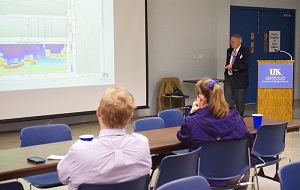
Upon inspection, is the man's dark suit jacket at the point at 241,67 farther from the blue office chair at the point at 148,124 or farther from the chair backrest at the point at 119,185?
the chair backrest at the point at 119,185

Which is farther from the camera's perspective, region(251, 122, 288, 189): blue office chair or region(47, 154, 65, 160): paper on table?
region(251, 122, 288, 189): blue office chair

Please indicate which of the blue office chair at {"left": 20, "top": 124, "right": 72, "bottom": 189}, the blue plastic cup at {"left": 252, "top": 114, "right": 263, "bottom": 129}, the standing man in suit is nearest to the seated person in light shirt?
the blue office chair at {"left": 20, "top": 124, "right": 72, "bottom": 189}

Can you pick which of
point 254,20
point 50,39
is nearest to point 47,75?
point 50,39

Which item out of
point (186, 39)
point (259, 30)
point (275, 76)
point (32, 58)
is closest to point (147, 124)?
point (32, 58)

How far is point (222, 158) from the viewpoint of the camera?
304cm

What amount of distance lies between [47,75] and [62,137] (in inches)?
124

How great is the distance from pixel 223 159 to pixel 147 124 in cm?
99

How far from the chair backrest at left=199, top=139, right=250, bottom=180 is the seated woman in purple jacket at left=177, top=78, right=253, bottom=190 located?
0.15 ft

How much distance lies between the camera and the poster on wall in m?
10.5

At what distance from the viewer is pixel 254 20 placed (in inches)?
396

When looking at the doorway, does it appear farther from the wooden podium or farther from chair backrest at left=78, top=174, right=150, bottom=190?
chair backrest at left=78, top=174, right=150, bottom=190

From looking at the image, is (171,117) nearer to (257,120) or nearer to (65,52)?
(257,120)

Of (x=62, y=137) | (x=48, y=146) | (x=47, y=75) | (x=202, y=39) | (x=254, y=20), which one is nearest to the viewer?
(x=48, y=146)

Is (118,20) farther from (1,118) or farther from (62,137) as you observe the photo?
(62,137)
